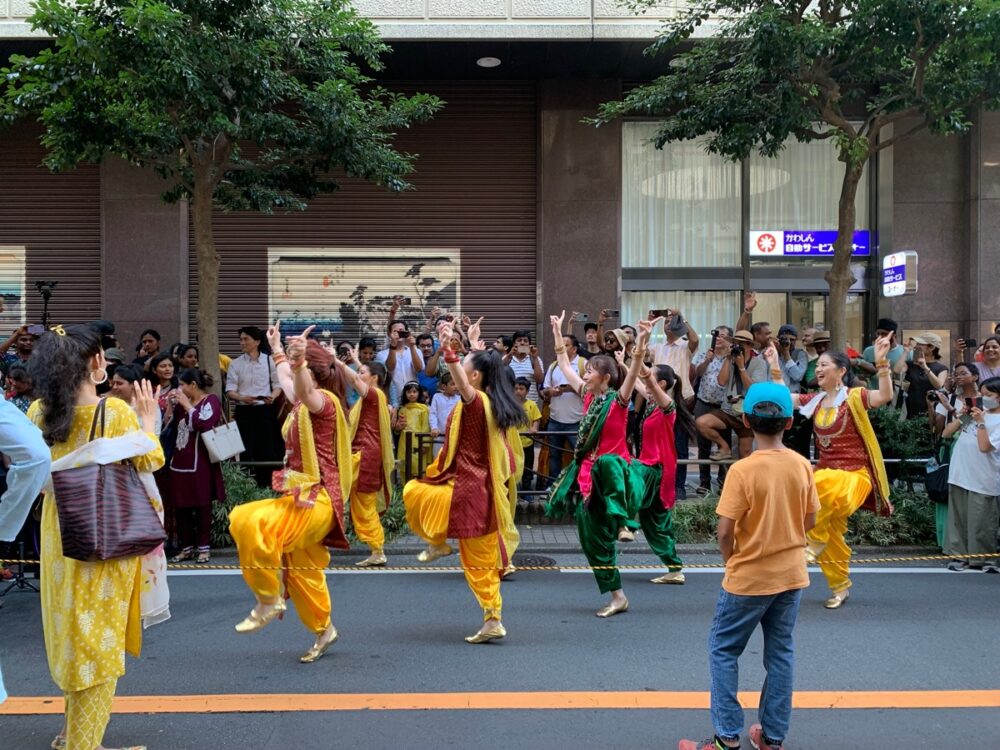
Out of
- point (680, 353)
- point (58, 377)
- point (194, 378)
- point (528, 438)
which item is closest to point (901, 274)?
point (680, 353)

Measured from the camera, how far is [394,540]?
910cm

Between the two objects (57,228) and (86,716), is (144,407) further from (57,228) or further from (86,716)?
(57,228)

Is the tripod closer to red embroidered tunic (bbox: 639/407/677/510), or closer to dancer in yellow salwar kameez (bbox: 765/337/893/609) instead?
red embroidered tunic (bbox: 639/407/677/510)

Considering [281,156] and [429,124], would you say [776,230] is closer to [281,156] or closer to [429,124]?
[429,124]

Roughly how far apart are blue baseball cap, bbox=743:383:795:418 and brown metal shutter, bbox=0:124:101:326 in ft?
43.6

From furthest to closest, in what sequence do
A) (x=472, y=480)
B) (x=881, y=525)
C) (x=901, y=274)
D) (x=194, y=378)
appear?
1. (x=901, y=274)
2. (x=881, y=525)
3. (x=194, y=378)
4. (x=472, y=480)

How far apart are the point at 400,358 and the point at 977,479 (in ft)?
21.4

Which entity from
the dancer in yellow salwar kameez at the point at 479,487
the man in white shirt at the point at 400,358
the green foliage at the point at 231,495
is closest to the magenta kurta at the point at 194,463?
the green foliage at the point at 231,495

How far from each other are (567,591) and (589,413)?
1540 mm

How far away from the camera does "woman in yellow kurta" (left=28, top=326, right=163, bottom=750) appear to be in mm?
3799

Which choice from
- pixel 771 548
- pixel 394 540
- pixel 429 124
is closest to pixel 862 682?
pixel 771 548

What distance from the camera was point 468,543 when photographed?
582 centimetres

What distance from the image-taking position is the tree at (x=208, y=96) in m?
8.57

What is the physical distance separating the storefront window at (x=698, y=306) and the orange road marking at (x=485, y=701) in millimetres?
10646
